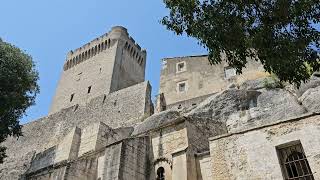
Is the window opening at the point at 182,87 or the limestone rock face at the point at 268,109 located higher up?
the window opening at the point at 182,87

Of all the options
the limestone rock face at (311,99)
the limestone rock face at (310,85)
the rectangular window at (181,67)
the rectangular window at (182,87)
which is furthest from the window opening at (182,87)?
the limestone rock face at (311,99)

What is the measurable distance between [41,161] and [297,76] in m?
21.6

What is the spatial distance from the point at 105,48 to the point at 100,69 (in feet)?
10.9

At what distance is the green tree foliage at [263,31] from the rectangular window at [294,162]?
288cm

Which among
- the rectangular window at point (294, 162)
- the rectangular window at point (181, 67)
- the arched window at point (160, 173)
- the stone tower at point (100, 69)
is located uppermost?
the stone tower at point (100, 69)

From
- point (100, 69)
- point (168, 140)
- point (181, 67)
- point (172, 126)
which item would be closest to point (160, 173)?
point (168, 140)

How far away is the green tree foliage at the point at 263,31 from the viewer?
9.27 meters

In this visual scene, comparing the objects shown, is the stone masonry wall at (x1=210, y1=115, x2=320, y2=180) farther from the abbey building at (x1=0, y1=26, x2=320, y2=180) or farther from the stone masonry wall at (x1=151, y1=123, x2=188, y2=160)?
the stone masonry wall at (x1=151, y1=123, x2=188, y2=160)

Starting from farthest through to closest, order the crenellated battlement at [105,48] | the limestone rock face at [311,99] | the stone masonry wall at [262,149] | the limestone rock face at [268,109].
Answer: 1. the crenellated battlement at [105,48]
2. the limestone rock face at [268,109]
3. the limestone rock face at [311,99]
4. the stone masonry wall at [262,149]

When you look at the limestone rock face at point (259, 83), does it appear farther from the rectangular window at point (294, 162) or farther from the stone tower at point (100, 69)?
the stone tower at point (100, 69)

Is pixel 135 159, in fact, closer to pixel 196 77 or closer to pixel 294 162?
pixel 294 162

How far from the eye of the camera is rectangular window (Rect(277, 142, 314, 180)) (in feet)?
37.7

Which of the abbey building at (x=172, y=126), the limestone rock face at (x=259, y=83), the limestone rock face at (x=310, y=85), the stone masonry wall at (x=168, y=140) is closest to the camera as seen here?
the abbey building at (x=172, y=126)

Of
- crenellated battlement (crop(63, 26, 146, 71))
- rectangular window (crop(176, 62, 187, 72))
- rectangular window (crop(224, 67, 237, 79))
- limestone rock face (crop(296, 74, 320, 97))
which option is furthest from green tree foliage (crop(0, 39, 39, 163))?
crenellated battlement (crop(63, 26, 146, 71))
